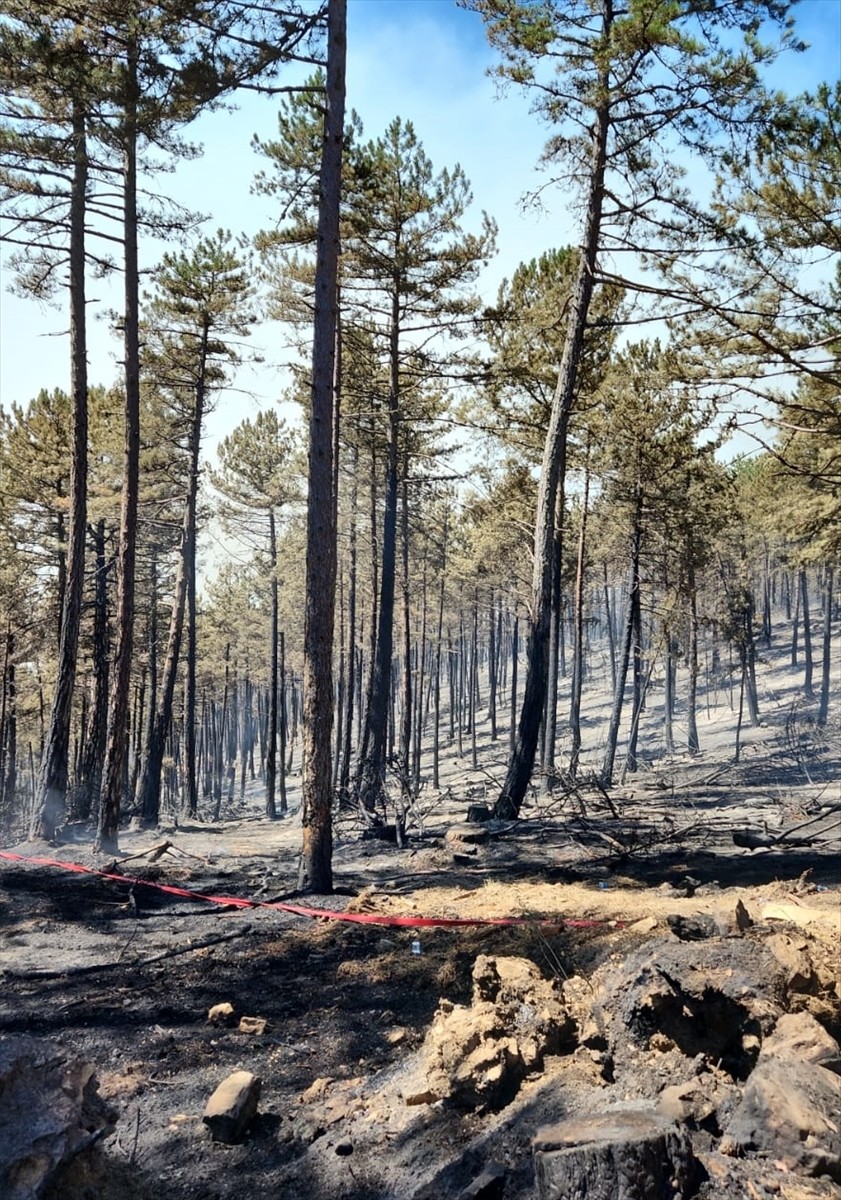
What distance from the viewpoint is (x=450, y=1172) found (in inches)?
114

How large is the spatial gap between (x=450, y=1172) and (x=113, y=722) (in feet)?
33.0

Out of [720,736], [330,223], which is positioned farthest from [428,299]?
[720,736]

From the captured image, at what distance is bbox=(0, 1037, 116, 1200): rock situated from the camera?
273 cm

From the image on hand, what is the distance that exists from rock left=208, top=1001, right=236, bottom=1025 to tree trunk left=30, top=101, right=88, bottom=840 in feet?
28.3

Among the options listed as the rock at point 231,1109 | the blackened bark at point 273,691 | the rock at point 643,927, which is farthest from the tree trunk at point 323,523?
the blackened bark at point 273,691

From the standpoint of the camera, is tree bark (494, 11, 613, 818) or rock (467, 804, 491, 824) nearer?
tree bark (494, 11, 613, 818)

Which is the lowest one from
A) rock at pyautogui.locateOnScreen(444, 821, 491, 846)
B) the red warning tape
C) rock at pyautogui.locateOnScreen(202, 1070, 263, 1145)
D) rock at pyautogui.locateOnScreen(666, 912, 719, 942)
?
rock at pyautogui.locateOnScreen(444, 821, 491, 846)

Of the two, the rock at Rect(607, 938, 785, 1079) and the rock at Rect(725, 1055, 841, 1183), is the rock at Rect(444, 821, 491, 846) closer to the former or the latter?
the rock at Rect(607, 938, 785, 1079)

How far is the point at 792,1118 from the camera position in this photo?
8.02ft

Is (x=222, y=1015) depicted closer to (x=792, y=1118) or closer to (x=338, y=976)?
(x=338, y=976)

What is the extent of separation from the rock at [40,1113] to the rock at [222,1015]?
1.49 metres

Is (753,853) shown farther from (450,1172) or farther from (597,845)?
(450,1172)

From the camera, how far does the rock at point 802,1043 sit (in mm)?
2750

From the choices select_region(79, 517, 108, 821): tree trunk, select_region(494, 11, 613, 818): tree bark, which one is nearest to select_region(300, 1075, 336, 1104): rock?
select_region(494, 11, 613, 818): tree bark
